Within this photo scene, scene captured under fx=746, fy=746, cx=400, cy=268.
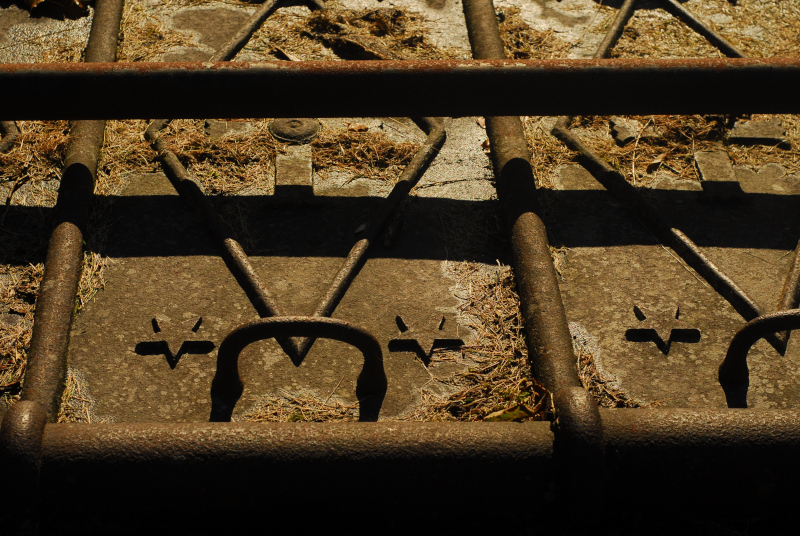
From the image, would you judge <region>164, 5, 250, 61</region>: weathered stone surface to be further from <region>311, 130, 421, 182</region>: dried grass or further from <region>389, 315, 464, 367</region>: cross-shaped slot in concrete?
<region>389, 315, 464, 367</region>: cross-shaped slot in concrete

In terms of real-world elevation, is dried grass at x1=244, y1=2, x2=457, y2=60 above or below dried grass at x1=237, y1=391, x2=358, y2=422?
above

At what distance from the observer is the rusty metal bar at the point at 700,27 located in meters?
5.82

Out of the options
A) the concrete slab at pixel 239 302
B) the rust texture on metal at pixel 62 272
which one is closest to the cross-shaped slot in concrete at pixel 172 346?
the concrete slab at pixel 239 302

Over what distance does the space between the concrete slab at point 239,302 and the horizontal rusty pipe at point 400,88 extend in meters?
0.57

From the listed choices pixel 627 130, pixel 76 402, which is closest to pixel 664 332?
pixel 627 130

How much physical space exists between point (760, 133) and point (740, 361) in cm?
237

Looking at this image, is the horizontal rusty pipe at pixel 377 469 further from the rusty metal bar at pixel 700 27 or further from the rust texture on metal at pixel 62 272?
the rusty metal bar at pixel 700 27

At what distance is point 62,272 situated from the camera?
3770 mm

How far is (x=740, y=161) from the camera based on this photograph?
16.4ft

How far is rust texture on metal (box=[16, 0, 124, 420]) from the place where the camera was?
3.32m

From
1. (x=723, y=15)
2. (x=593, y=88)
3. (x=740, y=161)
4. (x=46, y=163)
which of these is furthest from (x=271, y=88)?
(x=723, y=15)

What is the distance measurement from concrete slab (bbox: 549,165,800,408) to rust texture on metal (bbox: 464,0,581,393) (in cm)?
26

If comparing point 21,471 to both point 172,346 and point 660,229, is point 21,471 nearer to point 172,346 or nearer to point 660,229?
point 172,346

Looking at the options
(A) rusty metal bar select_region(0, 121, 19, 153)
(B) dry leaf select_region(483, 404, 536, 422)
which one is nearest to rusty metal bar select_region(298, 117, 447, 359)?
Result: (B) dry leaf select_region(483, 404, 536, 422)
